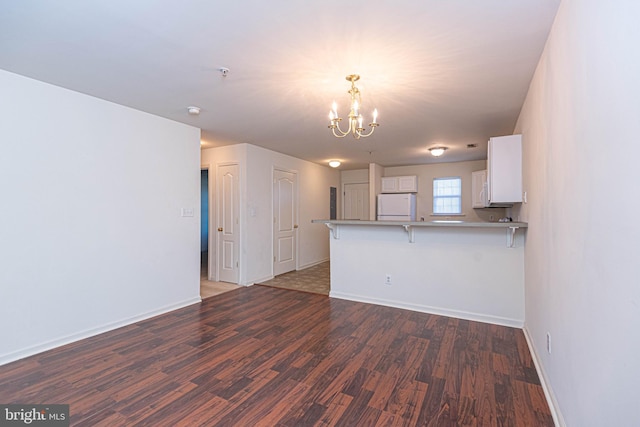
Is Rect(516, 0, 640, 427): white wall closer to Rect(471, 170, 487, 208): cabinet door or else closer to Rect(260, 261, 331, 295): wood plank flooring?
Rect(260, 261, 331, 295): wood plank flooring

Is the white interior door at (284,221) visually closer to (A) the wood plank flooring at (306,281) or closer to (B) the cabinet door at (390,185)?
(A) the wood plank flooring at (306,281)

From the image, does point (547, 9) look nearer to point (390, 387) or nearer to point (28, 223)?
point (390, 387)

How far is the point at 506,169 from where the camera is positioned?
3143 millimetres

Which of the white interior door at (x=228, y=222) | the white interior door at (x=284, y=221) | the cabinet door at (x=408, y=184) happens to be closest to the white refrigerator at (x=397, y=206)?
the cabinet door at (x=408, y=184)

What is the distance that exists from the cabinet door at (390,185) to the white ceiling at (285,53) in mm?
3502

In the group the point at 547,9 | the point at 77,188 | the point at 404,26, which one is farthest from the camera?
the point at 77,188

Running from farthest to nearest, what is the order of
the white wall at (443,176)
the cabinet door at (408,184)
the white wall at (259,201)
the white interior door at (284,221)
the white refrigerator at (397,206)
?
the cabinet door at (408,184)
the white refrigerator at (397,206)
the white wall at (443,176)
the white interior door at (284,221)
the white wall at (259,201)

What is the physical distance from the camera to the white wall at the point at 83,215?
2518mm

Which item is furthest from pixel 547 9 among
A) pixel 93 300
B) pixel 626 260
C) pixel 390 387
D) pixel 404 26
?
pixel 93 300

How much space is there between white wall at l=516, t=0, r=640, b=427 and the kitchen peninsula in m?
1.24

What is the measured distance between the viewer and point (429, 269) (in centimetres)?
371

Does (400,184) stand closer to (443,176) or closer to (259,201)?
(443,176)

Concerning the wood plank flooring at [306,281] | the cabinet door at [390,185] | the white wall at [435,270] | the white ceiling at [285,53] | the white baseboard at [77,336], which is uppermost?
the white ceiling at [285,53]

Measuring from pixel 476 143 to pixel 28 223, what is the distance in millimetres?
5778
